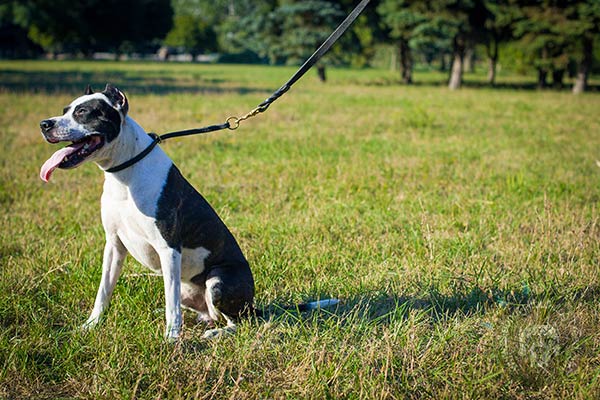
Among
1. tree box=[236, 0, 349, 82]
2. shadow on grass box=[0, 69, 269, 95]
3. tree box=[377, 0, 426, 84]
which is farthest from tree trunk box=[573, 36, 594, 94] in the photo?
shadow on grass box=[0, 69, 269, 95]

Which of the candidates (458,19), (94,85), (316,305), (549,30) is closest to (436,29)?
(458,19)

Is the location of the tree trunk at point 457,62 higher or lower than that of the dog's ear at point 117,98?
higher

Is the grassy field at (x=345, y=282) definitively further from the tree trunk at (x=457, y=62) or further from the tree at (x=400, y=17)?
the tree trunk at (x=457, y=62)

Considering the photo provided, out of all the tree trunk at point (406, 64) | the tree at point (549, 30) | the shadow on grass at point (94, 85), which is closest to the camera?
the shadow on grass at point (94, 85)

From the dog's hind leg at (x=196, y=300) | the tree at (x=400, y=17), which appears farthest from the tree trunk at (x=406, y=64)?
the dog's hind leg at (x=196, y=300)

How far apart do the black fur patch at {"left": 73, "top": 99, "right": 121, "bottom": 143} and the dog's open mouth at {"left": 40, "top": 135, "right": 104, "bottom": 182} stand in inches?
1.8

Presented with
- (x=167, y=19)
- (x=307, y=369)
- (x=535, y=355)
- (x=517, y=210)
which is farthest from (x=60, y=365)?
(x=167, y=19)

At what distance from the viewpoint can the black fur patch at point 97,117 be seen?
9.00 ft

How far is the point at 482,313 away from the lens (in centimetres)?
345

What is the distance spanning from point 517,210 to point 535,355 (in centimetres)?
350

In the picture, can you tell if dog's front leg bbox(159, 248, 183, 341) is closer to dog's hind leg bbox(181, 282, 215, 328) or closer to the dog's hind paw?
dog's hind leg bbox(181, 282, 215, 328)

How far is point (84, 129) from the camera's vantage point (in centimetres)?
273

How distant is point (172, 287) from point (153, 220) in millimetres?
401

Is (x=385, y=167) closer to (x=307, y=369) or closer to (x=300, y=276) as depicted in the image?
(x=300, y=276)
